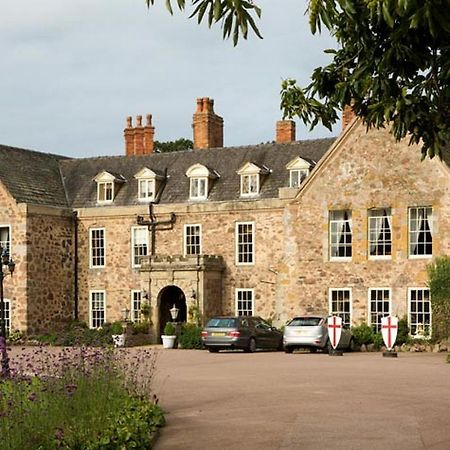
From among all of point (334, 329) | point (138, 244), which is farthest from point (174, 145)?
point (334, 329)

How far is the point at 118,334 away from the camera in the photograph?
3625 centimetres

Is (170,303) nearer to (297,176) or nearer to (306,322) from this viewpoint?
(297,176)

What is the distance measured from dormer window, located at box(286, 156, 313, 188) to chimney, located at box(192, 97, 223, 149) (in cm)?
679

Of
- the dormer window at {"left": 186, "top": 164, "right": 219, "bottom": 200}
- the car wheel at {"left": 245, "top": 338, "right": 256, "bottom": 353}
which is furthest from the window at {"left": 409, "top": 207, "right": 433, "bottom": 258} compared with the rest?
the dormer window at {"left": 186, "top": 164, "right": 219, "bottom": 200}

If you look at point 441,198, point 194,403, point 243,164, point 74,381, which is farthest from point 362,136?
point 74,381

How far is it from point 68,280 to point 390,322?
57.9 ft

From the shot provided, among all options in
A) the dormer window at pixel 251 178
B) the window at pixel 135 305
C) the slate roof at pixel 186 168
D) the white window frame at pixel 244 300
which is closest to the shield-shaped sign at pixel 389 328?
the white window frame at pixel 244 300

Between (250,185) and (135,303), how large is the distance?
7.26 metres

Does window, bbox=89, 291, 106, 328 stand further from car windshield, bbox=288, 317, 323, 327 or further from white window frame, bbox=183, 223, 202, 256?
car windshield, bbox=288, 317, 323, 327

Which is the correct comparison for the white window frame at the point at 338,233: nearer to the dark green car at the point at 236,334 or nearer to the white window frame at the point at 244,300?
the dark green car at the point at 236,334

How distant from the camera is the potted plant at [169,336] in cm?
3512

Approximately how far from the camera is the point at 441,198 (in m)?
32.2

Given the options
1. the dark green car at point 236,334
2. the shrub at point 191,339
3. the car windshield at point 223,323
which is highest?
Result: the car windshield at point 223,323

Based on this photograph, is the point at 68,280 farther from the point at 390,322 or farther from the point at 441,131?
the point at 441,131
